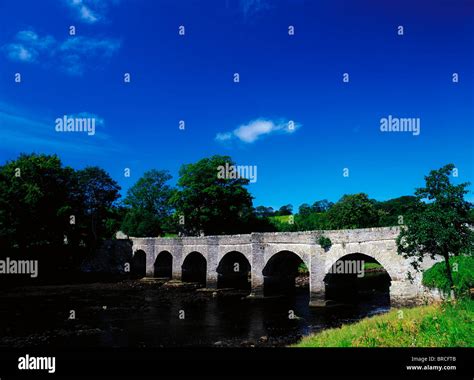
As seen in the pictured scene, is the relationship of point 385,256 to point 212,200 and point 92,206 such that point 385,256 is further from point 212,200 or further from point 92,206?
point 92,206

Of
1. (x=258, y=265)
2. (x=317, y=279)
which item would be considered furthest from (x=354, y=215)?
(x=317, y=279)

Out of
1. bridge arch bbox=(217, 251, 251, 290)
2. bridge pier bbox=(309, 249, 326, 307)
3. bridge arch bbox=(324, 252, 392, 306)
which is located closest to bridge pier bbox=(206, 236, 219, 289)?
bridge arch bbox=(217, 251, 251, 290)

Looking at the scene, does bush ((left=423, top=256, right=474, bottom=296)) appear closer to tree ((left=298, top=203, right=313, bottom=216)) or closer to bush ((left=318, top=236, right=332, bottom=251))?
bush ((left=318, top=236, right=332, bottom=251))

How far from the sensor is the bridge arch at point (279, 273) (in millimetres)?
34438

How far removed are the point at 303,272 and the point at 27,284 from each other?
33.2 metres

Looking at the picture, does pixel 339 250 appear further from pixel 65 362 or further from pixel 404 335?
pixel 65 362

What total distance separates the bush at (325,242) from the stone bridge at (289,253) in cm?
16

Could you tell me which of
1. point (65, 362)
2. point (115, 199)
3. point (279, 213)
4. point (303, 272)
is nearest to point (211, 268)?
point (303, 272)

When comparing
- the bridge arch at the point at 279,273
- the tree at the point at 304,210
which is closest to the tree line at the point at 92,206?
the bridge arch at the point at 279,273

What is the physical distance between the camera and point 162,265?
5362 cm

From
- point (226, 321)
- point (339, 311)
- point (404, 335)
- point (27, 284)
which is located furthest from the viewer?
point (27, 284)

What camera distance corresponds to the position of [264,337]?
20.1 meters

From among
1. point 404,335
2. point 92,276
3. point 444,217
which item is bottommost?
point 92,276

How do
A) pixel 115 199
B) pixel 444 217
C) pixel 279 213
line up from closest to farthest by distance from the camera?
pixel 444 217, pixel 115 199, pixel 279 213
